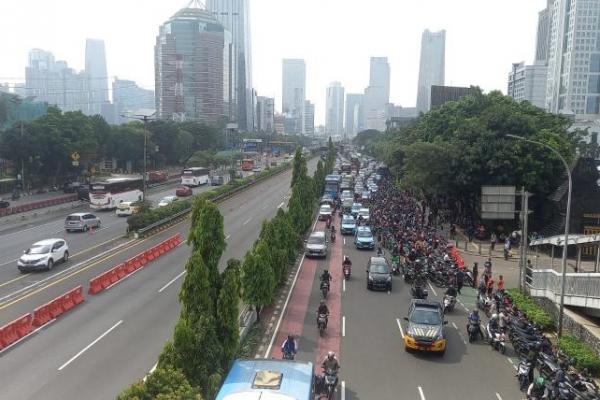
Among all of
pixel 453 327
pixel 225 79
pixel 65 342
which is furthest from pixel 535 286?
pixel 225 79

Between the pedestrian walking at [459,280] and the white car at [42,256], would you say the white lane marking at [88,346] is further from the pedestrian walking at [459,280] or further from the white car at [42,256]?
the pedestrian walking at [459,280]

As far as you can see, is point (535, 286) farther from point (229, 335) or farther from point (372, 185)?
point (372, 185)

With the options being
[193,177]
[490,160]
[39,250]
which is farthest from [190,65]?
[39,250]

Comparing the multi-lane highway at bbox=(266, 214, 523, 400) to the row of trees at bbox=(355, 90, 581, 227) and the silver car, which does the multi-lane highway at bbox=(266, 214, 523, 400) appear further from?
the silver car

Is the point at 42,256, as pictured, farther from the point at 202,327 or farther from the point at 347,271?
the point at 202,327

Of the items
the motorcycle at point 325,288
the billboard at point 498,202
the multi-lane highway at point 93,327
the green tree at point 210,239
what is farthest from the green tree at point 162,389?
the billboard at point 498,202
